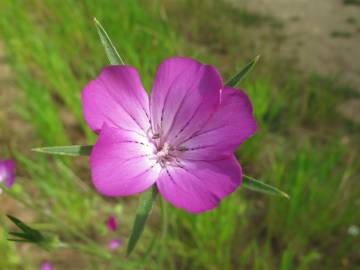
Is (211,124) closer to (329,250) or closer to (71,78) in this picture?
(329,250)

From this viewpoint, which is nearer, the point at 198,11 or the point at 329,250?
the point at 329,250

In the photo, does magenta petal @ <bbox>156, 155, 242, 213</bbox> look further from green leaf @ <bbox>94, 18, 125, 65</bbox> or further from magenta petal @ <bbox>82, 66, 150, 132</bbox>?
green leaf @ <bbox>94, 18, 125, 65</bbox>

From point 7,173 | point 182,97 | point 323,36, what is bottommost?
point 323,36

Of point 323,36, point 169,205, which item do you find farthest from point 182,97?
point 323,36

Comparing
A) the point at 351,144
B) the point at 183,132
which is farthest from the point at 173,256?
the point at 351,144

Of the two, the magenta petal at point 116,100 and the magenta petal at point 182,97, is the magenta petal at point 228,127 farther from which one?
the magenta petal at point 116,100

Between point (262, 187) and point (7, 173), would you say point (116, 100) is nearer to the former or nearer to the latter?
point (262, 187)
